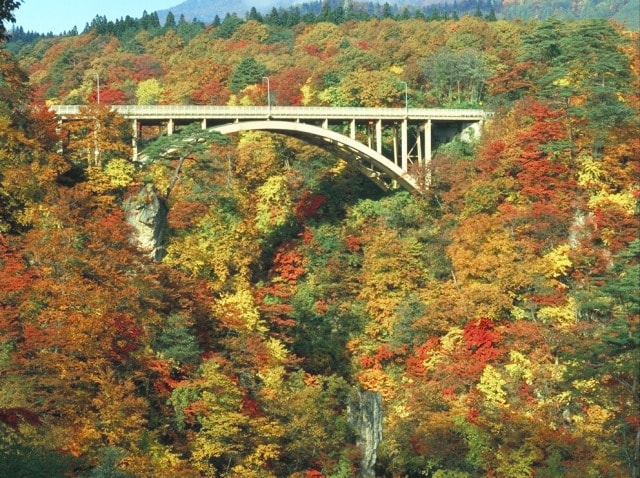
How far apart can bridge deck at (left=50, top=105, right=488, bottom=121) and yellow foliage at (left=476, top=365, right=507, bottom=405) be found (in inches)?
611

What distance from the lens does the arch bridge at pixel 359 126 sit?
4953 cm

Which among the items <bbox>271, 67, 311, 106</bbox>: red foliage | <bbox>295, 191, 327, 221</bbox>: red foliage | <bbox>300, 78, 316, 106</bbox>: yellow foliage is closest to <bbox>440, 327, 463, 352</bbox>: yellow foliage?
<bbox>295, 191, 327, 221</bbox>: red foliage

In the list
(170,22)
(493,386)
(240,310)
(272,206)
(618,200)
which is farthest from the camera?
(170,22)

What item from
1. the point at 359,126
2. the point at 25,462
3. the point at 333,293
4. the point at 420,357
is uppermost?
the point at 359,126

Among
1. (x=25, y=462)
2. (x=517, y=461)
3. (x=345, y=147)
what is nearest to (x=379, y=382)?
(x=517, y=461)

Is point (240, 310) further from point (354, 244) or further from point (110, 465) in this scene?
point (110, 465)

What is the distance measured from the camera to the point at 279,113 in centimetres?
5203

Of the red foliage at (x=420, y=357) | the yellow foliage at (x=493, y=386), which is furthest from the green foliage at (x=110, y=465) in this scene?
the red foliage at (x=420, y=357)

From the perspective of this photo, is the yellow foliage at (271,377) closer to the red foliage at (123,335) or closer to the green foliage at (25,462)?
the red foliage at (123,335)

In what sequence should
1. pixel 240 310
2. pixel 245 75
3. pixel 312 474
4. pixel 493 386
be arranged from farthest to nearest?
pixel 245 75, pixel 240 310, pixel 493 386, pixel 312 474

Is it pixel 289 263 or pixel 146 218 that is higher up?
pixel 146 218

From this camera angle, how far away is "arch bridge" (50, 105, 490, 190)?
49.5m

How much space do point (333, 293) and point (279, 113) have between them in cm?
806

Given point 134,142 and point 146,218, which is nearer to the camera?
point 146,218
